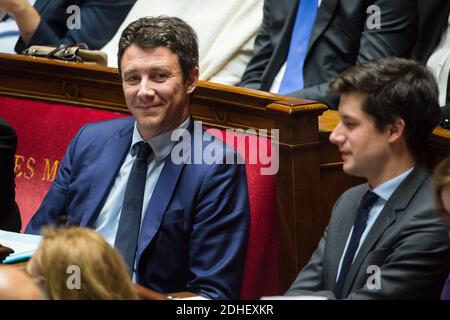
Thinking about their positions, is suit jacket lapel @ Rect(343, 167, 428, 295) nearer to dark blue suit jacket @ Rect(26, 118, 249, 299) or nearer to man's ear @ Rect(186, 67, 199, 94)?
dark blue suit jacket @ Rect(26, 118, 249, 299)

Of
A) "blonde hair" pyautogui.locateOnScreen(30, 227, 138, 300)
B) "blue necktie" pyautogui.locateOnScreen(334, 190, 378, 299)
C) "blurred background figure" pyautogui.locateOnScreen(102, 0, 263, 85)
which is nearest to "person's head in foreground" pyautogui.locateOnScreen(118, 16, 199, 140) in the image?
"blue necktie" pyautogui.locateOnScreen(334, 190, 378, 299)

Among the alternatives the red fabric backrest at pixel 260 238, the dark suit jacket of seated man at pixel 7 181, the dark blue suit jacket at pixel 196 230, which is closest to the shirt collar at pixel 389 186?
the dark blue suit jacket at pixel 196 230

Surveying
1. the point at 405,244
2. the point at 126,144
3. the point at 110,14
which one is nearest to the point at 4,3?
the point at 110,14

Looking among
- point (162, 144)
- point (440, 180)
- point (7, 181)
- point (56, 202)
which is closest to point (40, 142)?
point (7, 181)

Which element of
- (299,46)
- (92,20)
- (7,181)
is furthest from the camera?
(92,20)

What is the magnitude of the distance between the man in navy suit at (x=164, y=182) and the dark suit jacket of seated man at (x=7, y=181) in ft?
0.28

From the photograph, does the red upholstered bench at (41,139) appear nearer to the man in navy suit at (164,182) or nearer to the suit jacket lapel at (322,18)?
the man in navy suit at (164,182)

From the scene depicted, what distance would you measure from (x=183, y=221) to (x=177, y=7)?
129 cm

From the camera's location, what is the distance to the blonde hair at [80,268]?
1.04m

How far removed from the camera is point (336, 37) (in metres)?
2.44

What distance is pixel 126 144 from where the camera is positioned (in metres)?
1.81

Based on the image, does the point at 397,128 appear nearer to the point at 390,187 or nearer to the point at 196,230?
the point at 390,187

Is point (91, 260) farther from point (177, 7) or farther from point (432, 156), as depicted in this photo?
point (177, 7)

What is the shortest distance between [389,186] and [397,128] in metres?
0.09
